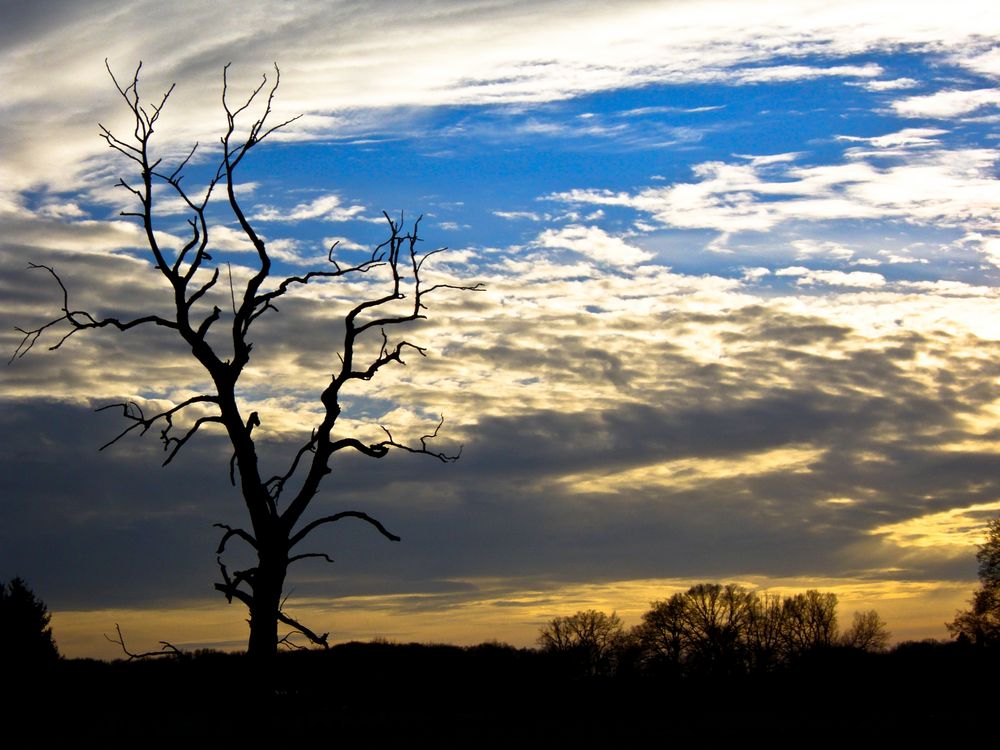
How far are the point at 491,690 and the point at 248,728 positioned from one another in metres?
31.0

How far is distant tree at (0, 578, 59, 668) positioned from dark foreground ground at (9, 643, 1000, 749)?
1886mm

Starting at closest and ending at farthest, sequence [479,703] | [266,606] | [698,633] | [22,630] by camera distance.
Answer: [266,606], [479,703], [22,630], [698,633]

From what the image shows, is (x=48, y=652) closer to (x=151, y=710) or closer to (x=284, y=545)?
(x=151, y=710)

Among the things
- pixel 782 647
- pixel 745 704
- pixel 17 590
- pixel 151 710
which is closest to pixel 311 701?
pixel 151 710

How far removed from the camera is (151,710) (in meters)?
34.9

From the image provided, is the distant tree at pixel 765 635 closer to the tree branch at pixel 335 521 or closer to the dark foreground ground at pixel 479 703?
the dark foreground ground at pixel 479 703

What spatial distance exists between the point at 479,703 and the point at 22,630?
25.8m

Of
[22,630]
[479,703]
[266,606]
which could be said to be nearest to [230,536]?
[266,606]

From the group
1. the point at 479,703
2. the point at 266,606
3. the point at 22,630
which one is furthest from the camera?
the point at 22,630

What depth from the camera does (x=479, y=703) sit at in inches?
1539

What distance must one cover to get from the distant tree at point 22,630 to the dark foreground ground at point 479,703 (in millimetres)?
1886

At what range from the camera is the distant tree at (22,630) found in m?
48.8

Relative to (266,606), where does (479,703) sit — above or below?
below

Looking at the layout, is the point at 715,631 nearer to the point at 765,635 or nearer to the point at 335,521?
the point at 765,635
